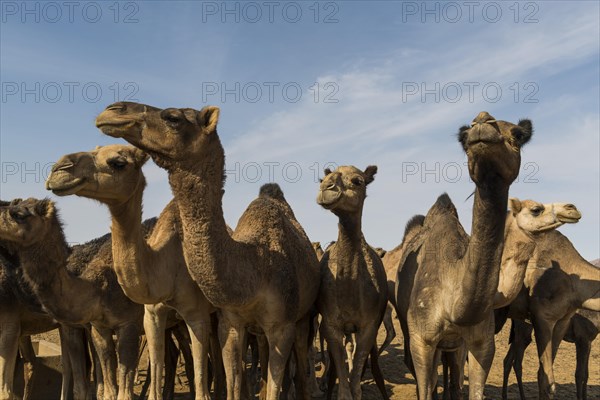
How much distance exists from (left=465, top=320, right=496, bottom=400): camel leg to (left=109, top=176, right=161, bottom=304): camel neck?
3424 millimetres

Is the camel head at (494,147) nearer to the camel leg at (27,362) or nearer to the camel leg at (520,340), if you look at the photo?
the camel leg at (520,340)

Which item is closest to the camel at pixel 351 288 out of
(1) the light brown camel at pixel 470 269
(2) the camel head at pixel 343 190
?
(2) the camel head at pixel 343 190

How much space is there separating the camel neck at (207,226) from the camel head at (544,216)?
3.76 meters

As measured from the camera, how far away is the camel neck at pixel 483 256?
17.8ft

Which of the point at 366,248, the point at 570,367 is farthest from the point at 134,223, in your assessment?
the point at 570,367

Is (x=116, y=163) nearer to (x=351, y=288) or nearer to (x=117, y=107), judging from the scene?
(x=117, y=107)

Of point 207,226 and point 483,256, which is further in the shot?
point 207,226

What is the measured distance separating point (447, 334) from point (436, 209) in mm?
2478

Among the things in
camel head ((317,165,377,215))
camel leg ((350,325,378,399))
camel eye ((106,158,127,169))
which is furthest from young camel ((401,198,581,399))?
camel eye ((106,158,127,169))

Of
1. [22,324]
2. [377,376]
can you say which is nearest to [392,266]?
[377,376]

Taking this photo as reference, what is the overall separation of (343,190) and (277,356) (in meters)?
1.98

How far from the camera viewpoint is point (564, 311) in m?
9.66

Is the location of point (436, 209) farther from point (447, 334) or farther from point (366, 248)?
point (447, 334)

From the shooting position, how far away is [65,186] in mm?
6484
